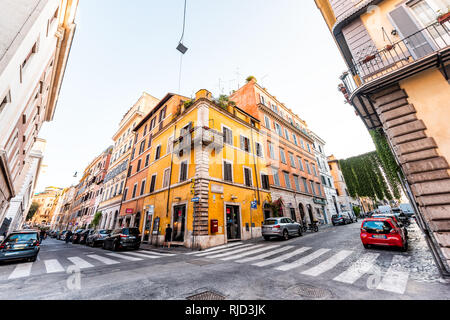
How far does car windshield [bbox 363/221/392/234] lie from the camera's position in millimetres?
8164

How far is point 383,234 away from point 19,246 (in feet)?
55.5

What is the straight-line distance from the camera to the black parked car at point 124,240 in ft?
41.1

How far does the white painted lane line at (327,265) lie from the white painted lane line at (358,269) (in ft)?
1.71

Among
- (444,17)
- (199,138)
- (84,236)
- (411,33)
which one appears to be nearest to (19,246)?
(199,138)

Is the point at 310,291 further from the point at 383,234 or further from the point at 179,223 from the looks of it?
the point at 179,223

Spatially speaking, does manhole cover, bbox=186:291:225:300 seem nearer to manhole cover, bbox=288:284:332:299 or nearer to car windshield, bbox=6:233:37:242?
manhole cover, bbox=288:284:332:299

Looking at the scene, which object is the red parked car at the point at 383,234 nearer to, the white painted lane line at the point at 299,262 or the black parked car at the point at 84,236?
the white painted lane line at the point at 299,262

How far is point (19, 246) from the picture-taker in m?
8.36

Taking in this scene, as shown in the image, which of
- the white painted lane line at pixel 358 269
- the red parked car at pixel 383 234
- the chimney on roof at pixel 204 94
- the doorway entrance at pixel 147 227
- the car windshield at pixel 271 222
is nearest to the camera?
the white painted lane line at pixel 358 269

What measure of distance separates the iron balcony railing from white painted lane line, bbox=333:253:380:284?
629cm

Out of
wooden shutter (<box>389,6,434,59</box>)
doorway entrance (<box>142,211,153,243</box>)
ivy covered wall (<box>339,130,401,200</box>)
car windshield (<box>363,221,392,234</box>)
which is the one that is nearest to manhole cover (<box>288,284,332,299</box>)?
car windshield (<box>363,221,392,234</box>)

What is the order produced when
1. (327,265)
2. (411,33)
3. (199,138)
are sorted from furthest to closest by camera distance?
(199,138) < (411,33) < (327,265)

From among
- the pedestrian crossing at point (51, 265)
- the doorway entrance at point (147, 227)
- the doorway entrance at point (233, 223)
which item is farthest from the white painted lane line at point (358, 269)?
the doorway entrance at point (147, 227)
